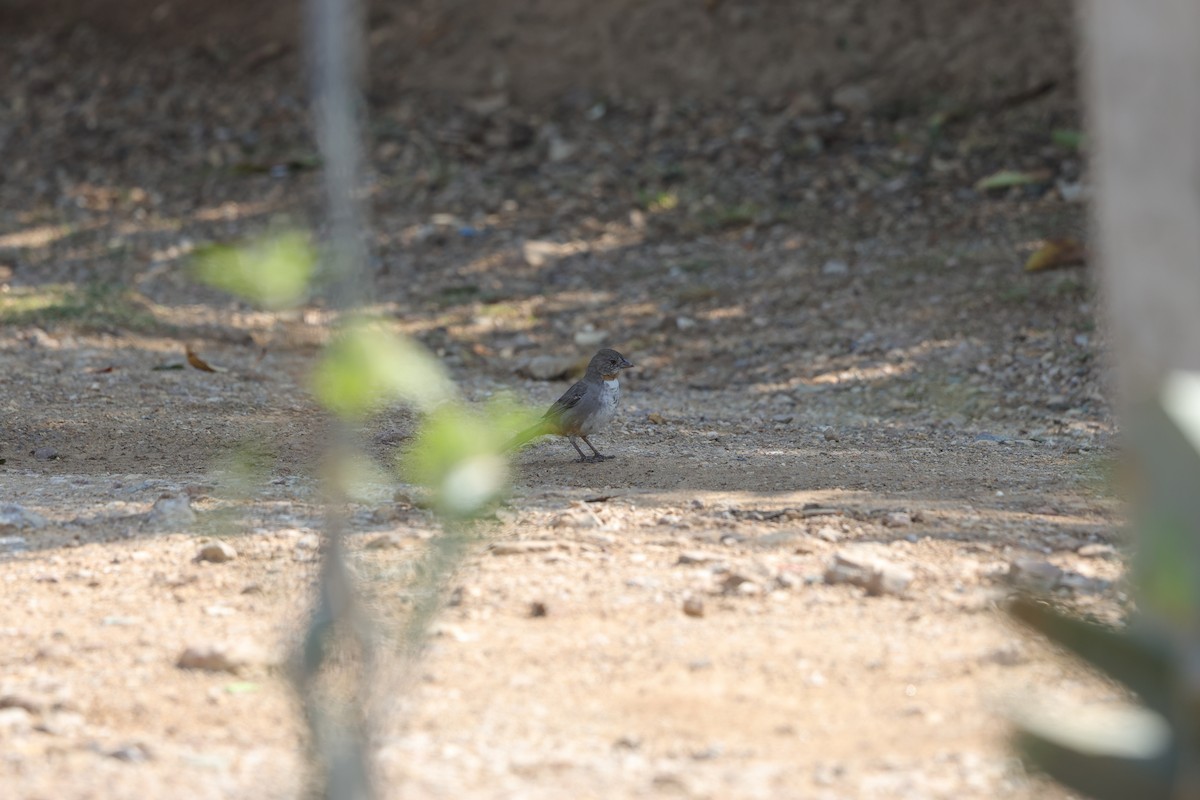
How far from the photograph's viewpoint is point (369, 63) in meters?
13.8

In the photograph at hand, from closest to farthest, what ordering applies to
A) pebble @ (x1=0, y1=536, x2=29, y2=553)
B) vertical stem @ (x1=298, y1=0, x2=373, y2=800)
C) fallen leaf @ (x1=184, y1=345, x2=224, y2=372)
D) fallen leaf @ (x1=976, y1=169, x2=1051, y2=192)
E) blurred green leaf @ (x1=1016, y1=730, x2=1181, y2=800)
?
vertical stem @ (x1=298, y1=0, x2=373, y2=800) < blurred green leaf @ (x1=1016, y1=730, x2=1181, y2=800) < pebble @ (x1=0, y1=536, x2=29, y2=553) < fallen leaf @ (x1=184, y1=345, x2=224, y2=372) < fallen leaf @ (x1=976, y1=169, x2=1051, y2=192)

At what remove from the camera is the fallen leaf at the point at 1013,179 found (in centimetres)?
1037

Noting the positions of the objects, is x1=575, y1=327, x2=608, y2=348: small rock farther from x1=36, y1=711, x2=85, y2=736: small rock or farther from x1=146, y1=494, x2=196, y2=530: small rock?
x1=36, y1=711, x2=85, y2=736: small rock

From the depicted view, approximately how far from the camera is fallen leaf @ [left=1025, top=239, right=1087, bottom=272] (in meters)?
9.17

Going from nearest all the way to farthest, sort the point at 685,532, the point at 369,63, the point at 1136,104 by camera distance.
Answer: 1. the point at 1136,104
2. the point at 685,532
3. the point at 369,63

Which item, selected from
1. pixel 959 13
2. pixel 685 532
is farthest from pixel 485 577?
pixel 959 13

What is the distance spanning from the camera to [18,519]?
469 centimetres

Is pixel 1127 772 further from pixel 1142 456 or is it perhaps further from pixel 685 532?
pixel 685 532

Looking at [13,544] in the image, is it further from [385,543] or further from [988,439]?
[988,439]

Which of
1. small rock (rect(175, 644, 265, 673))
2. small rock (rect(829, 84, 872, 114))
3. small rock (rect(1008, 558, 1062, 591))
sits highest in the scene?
small rock (rect(829, 84, 872, 114))

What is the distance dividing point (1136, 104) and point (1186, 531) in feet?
2.43

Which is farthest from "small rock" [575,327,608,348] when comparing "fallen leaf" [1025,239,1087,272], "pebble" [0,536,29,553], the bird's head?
"pebble" [0,536,29,553]

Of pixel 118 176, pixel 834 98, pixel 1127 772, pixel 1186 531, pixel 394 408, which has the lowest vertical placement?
pixel 1127 772

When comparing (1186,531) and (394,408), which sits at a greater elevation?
(394,408)
